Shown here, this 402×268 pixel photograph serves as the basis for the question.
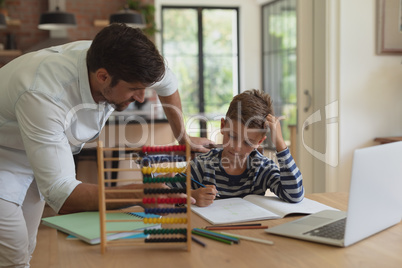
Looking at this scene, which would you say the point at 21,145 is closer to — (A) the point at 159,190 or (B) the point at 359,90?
(A) the point at 159,190

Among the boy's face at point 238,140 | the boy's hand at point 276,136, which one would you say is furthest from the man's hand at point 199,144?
the boy's hand at point 276,136

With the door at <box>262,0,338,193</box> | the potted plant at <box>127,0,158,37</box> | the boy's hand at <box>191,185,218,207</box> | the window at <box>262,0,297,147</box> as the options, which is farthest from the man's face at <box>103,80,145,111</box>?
the window at <box>262,0,297,147</box>

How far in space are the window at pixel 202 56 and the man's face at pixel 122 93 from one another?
19.3 feet

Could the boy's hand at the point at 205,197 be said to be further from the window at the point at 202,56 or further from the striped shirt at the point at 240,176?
the window at the point at 202,56

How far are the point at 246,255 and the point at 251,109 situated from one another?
89 centimetres

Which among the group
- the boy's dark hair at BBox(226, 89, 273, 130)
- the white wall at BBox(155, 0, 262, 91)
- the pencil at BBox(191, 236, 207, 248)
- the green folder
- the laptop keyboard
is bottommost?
the pencil at BBox(191, 236, 207, 248)

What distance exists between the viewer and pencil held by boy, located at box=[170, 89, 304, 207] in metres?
1.85

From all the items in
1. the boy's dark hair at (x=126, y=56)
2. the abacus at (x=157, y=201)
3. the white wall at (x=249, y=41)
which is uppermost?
the white wall at (x=249, y=41)

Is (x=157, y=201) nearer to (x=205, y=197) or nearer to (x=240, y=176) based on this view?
(x=205, y=197)

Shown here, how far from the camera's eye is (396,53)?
364 cm

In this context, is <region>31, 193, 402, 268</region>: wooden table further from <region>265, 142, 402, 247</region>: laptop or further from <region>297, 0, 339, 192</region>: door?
<region>297, 0, 339, 192</region>: door

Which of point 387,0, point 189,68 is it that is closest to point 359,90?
point 387,0

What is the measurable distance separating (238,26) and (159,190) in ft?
23.5

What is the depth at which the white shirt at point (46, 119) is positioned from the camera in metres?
1.38
